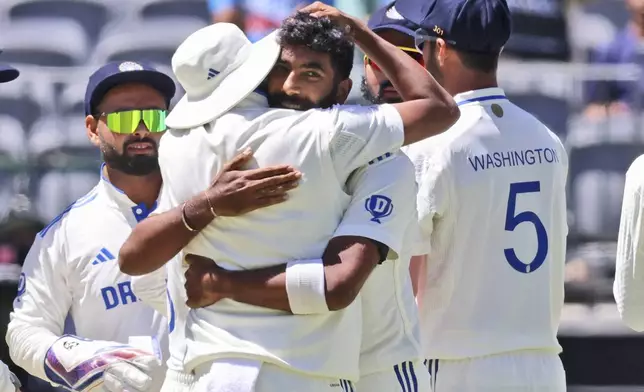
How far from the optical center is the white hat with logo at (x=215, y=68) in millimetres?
3469

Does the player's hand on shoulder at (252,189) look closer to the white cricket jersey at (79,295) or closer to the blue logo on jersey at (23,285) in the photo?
the white cricket jersey at (79,295)

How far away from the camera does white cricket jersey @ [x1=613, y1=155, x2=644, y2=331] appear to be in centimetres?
356

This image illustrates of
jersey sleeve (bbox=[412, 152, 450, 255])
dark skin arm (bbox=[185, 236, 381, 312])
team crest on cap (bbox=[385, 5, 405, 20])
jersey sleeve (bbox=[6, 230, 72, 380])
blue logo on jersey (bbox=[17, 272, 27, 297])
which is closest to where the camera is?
dark skin arm (bbox=[185, 236, 381, 312])

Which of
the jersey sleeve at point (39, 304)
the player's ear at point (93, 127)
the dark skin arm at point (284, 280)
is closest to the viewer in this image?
the dark skin arm at point (284, 280)

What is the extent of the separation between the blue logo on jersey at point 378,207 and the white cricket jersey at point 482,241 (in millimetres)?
681

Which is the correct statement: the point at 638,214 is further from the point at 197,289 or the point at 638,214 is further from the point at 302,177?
the point at 197,289

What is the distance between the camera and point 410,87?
361cm

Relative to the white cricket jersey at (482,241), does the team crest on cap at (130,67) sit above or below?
above

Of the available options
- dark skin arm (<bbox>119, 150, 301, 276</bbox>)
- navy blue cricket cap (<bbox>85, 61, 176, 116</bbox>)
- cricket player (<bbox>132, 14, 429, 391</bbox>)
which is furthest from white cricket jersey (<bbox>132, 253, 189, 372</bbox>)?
navy blue cricket cap (<bbox>85, 61, 176, 116</bbox>)

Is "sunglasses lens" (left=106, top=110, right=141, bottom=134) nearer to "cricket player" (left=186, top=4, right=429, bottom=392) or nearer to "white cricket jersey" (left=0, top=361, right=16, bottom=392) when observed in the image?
"white cricket jersey" (left=0, top=361, right=16, bottom=392)

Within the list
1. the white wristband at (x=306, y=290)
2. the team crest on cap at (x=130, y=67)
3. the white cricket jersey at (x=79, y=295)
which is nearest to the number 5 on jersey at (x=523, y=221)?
the white wristband at (x=306, y=290)

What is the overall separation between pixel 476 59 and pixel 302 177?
1120 mm

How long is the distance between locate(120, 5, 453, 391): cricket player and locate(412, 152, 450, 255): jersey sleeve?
2.08ft

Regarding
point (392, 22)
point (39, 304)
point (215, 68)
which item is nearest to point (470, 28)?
point (392, 22)
